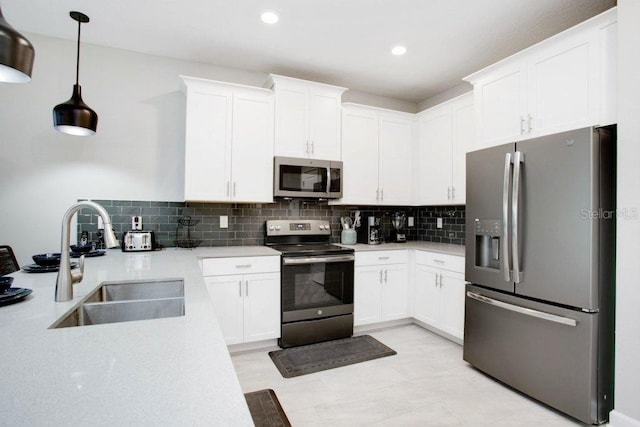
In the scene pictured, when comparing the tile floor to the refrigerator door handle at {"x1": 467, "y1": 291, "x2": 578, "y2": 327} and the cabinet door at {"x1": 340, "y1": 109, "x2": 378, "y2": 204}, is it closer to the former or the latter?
the refrigerator door handle at {"x1": 467, "y1": 291, "x2": 578, "y2": 327}

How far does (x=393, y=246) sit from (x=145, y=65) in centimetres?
303

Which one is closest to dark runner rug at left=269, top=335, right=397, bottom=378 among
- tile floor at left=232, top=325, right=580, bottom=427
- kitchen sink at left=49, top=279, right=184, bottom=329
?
tile floor at left=232, top=325, right=580, bottom=427

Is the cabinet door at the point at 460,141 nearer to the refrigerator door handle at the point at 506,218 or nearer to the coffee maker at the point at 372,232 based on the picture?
the coffee maker at the point at 372,232

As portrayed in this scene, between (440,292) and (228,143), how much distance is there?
7.97 ft

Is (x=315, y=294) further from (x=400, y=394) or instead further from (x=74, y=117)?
(x=74, y=117)

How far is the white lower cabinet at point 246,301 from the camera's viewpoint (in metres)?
2.79

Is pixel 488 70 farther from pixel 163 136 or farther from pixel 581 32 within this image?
pixel 163 136

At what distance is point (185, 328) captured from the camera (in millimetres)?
1017

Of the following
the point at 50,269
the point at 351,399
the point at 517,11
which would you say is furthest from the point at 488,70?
the point at 50,269

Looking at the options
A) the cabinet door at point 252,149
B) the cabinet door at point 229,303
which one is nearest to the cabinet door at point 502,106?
the cabinet door at point 252,149

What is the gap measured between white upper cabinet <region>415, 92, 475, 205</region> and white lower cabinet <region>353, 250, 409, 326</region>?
29.9 inches

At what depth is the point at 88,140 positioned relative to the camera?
2.97m

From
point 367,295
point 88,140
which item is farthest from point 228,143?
point 367,295

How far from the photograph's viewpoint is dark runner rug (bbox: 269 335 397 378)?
2615 millimetres
